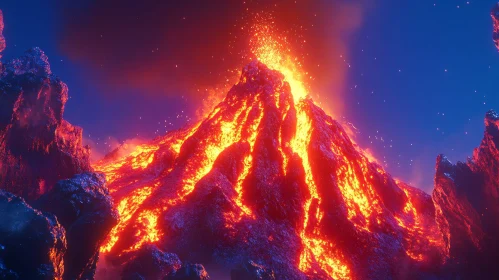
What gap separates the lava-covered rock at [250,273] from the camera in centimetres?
2503

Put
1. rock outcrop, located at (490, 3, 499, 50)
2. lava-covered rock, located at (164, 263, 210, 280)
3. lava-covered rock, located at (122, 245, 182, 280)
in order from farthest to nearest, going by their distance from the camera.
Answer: rock outcrop, located at (490, 3, 499, 50)
lava-covered rock, located at (122, 245, 182, 280)
lava-covered rock, located at (164, 263, 210, 280)

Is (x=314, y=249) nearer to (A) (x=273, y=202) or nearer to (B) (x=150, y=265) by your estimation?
(A) (x=273, y=202)

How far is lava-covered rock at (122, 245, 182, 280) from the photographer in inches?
995

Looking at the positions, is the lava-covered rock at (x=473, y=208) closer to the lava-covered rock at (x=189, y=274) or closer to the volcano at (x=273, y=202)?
the volcano at (x=273, y=202)

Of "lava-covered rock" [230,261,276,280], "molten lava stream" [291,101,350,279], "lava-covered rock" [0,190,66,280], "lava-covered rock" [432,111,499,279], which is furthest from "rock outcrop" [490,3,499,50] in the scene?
"lava-covered rock" [0,190,66,280]

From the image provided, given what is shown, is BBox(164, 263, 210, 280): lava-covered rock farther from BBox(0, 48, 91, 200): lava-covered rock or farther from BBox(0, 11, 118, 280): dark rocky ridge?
BBox(0, 48, 91, 200): lava-covered rock

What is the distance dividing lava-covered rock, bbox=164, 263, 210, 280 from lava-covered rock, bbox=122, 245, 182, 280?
1.96 m

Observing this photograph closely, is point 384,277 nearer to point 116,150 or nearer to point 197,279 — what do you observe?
point 197,279

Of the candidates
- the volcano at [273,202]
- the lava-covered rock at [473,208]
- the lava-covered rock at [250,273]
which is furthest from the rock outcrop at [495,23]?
the lava-covered rock at [250,273]

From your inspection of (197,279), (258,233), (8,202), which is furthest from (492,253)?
(8,202)

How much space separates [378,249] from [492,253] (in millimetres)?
9995

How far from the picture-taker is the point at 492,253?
30641 millimetres

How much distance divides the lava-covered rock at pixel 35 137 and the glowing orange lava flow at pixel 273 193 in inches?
295

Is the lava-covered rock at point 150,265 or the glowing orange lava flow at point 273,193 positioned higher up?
the glowing orange lava flow at point 273,193
